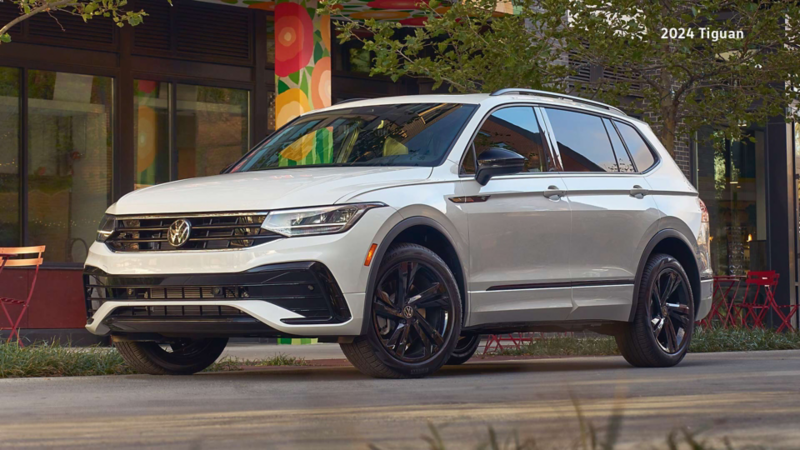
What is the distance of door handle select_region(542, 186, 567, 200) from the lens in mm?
8084

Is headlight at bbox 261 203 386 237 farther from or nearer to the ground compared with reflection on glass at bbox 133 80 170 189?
nearer to the ground

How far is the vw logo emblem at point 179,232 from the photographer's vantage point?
6.85 m

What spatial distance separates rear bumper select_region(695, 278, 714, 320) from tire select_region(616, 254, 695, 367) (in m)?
0.17

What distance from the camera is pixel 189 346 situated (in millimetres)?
8023

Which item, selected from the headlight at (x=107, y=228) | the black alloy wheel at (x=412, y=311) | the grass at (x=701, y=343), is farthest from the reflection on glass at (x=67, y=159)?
the black alloy wheel at (x=412, y=311)

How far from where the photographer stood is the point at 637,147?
9586 mm

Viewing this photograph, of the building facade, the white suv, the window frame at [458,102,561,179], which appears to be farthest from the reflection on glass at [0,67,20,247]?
the window frame at [458,102,561,179]

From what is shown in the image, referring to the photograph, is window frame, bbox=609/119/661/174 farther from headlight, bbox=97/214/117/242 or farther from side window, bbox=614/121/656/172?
headlight, bbox=97/214/117/242

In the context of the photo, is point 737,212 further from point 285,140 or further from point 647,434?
point 647,434

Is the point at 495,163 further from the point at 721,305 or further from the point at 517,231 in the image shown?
the point at 721,305

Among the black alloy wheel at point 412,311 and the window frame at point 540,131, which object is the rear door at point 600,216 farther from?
the black alloy wheel at point 412,311

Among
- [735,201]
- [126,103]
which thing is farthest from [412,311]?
[735,201]

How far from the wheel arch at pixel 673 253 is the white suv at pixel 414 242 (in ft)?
0.05

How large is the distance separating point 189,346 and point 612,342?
16.8 feet
